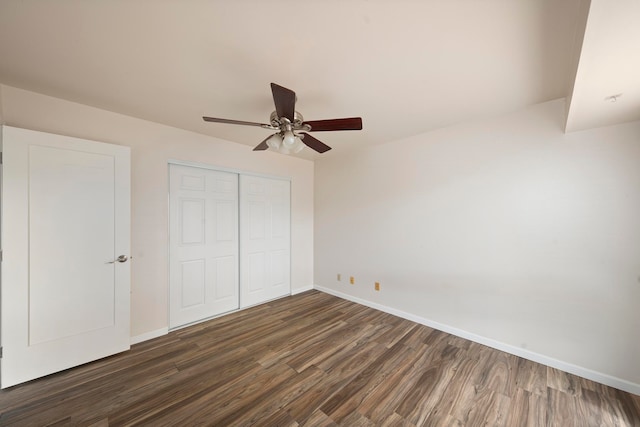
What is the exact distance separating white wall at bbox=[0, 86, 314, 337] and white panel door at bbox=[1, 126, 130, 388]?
21 cm

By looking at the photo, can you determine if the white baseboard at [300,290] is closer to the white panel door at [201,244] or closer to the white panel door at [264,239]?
the white panel door at [264,239]

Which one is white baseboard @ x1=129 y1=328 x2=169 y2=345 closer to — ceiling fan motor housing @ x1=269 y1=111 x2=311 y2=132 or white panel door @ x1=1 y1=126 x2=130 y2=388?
white panel door @ x1=1 y1=126 x2=130 y2=388

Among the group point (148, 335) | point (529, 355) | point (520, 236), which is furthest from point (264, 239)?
point (529, 355)

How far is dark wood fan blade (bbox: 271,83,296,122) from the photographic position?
1.42m

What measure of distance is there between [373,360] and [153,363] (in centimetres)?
214

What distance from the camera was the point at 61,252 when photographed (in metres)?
2.09

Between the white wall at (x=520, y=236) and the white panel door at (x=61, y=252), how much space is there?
10.3 feet

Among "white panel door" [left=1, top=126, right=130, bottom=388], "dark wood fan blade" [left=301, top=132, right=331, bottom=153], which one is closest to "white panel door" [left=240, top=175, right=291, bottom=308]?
"white panel door" [left=1, top=126, right=130, bottom=388]

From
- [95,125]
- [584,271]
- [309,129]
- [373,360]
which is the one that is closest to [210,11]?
[309,129]

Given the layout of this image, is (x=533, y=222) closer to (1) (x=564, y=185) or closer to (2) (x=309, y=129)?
(1) (x=564, y=185)

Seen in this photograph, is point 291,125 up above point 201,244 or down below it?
above

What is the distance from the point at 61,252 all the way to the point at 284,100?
95.7 inches

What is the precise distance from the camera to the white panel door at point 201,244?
292cm

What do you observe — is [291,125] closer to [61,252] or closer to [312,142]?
[312,142]
